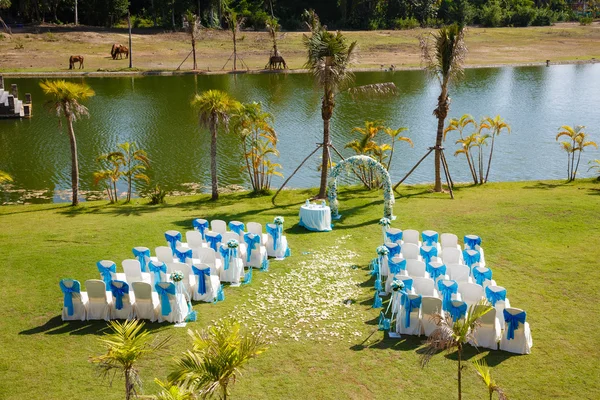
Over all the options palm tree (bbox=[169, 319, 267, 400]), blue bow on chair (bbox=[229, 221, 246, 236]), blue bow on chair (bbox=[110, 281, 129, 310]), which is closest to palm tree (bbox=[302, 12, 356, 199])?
blue bow on chair (bbox=[229, 221, 246, 236])

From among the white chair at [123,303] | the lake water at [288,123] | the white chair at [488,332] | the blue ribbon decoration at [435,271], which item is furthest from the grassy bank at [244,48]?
the white chair at [488,332]

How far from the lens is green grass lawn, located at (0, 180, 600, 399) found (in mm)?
13430

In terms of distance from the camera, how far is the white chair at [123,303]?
51.9 ft

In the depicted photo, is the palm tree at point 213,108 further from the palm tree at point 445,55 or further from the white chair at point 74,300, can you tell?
the white chair at point 74,300

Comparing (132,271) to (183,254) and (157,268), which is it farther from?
(183,254)

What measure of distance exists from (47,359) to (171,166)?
20.7 metres

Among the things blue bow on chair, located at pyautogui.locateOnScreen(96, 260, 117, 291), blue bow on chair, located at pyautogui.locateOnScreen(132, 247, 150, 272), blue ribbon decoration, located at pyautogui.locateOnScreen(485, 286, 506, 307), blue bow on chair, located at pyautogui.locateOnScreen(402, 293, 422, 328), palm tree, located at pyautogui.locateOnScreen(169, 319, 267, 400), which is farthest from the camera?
blue bow on chair, located at pyautogui.locateOnScreen(132, 247, 150, 272)

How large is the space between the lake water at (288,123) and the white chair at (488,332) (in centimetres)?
1547

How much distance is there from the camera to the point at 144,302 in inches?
628

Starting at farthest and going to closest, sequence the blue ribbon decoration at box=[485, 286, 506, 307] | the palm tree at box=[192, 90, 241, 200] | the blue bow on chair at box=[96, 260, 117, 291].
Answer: the palm tree at box=[192, 90, 241, 200] < the blue bow on chair at box=[96, 260, 117, 291] < the blue ribbon decoration at box=[485, 286, 506, 307]

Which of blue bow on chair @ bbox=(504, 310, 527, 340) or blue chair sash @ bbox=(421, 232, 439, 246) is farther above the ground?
blue chair sash @ bbox=(421, 232, 439, 246)

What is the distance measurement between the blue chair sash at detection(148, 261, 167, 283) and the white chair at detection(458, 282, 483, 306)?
7.38m

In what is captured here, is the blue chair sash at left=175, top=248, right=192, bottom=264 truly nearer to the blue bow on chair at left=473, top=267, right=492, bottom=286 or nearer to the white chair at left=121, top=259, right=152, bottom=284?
the white chair at left=121, top=259, right=152, bottom=284

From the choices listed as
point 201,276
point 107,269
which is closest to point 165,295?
point 201,276
